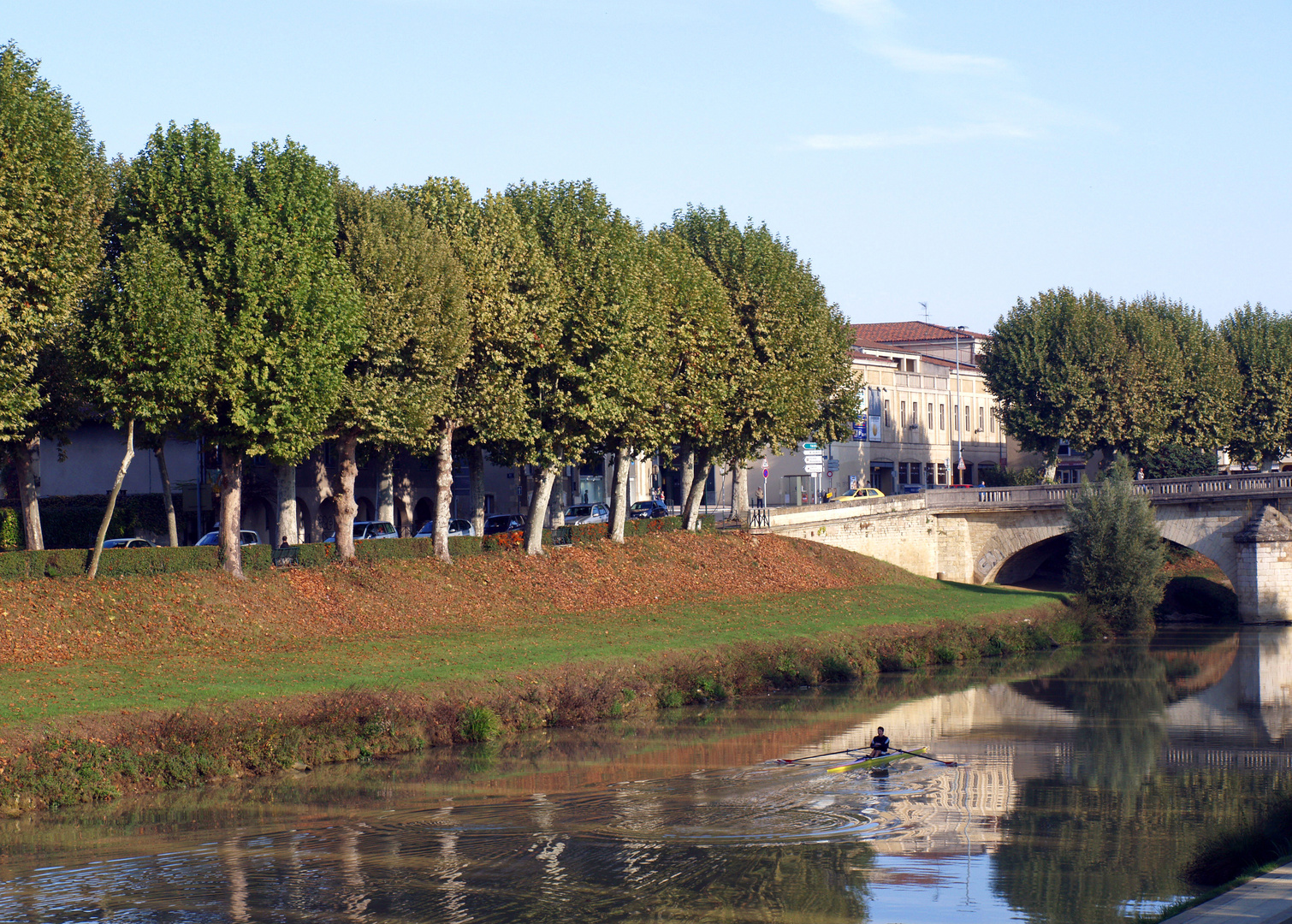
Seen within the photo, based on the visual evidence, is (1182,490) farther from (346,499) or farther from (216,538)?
(216,538)

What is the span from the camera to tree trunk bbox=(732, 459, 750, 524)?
6950 centimetres

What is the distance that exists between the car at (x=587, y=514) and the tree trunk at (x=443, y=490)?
21.3m

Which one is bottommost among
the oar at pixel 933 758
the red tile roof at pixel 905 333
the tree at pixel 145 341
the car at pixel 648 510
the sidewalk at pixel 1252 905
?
the oar at pixel 933 758

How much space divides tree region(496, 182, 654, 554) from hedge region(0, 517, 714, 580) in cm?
332

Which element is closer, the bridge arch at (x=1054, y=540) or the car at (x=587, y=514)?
the bridge arch at (x=1054, y=540)

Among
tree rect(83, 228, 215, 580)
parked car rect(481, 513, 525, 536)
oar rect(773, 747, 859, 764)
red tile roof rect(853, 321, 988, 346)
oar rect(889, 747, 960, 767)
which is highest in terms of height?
red tile roof rect(853, 321, 988, 346)

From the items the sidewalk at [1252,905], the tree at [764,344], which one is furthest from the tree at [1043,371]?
the sidewalk at [1252,905]

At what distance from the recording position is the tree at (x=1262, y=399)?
3563 inches

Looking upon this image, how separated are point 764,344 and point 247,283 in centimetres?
2996

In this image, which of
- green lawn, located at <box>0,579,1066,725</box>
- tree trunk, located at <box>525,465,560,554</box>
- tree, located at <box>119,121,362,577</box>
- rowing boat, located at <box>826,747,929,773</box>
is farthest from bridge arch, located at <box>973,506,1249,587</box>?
tree, located at <box>119,121,362,577</box>

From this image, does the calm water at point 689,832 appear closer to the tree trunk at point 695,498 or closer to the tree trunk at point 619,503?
the tree trunk at point 619,503

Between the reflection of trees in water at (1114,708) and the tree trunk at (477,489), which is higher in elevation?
the tree trunk at (477,489)

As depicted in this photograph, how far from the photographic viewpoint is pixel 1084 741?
115 ft

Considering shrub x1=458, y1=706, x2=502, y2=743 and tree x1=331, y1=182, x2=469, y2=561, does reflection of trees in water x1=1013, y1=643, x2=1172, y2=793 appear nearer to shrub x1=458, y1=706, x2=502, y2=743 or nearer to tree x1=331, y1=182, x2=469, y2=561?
shrub x1=458, y1=706, x2=502, y2=743
